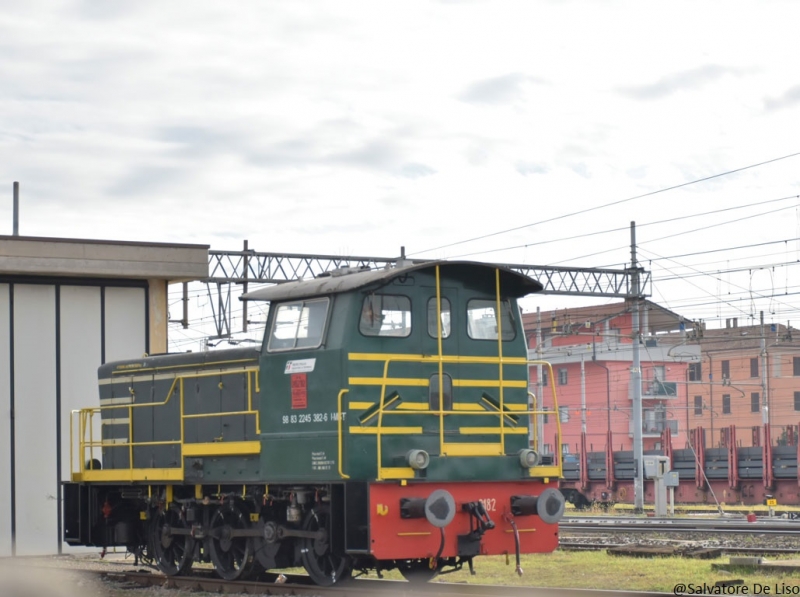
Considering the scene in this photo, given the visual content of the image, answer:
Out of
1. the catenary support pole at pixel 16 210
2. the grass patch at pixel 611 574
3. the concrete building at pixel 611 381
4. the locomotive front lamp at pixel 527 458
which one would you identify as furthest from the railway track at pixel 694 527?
the concrete building at pixel 611 381

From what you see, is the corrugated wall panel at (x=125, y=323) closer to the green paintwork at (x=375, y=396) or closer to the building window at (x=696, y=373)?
the green paintwork at (x=375, y=396)

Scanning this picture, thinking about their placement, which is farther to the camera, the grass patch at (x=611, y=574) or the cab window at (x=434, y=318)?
the grass patch at (x=611, y=574)

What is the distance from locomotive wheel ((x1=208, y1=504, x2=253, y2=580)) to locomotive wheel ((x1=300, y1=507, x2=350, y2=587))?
Answer: 3.50 feet

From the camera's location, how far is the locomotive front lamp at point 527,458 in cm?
1282

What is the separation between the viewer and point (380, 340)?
12297 mm

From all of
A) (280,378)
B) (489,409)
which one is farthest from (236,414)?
(489,409)

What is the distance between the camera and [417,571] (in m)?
13.0

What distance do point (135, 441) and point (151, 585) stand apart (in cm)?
209

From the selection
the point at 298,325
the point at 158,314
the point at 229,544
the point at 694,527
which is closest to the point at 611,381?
the point at 694,527

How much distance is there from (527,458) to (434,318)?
1.93m

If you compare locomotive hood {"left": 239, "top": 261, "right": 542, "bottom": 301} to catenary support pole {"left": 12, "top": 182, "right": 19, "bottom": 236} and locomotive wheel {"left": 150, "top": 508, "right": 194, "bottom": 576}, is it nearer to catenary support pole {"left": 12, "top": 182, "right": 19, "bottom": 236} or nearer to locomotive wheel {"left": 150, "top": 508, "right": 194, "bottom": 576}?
locomotive wheel {"left": 150, "top": 508, "right": 194, "bottom": 576}

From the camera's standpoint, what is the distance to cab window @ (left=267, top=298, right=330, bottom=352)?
12.4 m

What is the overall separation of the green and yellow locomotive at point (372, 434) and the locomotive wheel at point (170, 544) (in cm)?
29

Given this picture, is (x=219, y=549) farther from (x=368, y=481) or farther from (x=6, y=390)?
(x=6, y=390)
